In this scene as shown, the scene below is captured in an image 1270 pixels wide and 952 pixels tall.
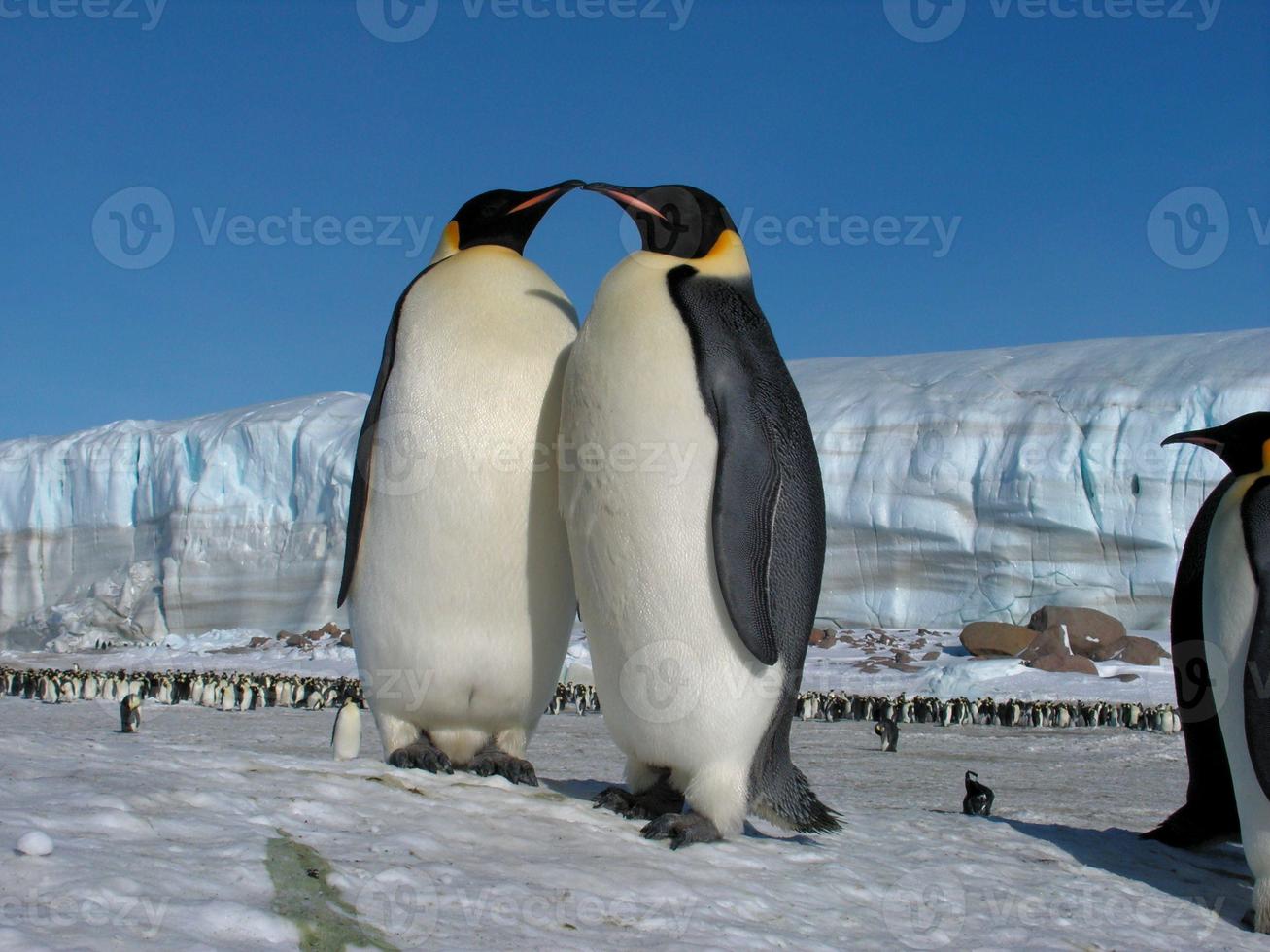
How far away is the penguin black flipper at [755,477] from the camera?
3.55 metres

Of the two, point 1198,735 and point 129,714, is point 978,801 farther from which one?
point 129,714

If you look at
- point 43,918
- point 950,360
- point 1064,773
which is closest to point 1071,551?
point 950,360

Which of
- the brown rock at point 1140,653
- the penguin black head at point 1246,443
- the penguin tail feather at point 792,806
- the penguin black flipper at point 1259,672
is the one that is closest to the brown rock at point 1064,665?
the brown rock at point 1140,653

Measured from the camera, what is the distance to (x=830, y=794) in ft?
25.0

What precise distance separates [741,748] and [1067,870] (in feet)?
4.61

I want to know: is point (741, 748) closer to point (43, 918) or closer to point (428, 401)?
point (428, 401)

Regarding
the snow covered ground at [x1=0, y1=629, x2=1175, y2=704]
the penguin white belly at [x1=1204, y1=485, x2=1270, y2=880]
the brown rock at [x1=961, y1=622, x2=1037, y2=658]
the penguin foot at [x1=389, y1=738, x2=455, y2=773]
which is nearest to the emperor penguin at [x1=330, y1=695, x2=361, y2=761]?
the penguin foot at [x1=389, y1=738, x2=455, y2=773]

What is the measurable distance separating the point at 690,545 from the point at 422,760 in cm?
111

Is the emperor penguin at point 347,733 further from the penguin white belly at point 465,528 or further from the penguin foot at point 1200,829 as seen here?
the penguin foot at point 1200,829

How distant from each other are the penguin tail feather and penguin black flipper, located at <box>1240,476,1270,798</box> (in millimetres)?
1363

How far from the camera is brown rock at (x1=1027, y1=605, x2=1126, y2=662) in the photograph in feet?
78.3

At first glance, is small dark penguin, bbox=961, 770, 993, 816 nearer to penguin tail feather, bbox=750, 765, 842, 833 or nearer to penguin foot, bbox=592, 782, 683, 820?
penguin tail feather, bbox=750, 765, 842, 833

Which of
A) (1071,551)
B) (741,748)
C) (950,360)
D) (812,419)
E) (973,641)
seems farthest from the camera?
(950,360)

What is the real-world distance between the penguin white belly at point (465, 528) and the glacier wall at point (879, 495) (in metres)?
27.2
